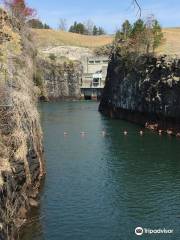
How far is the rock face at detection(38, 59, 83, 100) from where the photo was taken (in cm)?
17050

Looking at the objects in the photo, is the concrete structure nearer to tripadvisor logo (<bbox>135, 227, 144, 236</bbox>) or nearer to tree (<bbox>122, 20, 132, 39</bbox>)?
tree (<bbox>122, 20, 132, 39</bbox>)

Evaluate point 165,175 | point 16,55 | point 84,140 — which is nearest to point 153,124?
point 84,140

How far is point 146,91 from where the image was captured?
93.7 meters

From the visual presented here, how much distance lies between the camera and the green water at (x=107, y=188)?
1313 inches

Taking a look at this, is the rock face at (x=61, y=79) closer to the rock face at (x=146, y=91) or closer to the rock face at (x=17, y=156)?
the rock face at (x=146, y=91)

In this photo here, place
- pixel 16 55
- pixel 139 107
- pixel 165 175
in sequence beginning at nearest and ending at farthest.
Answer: pixel 16 55
pixel 165 175
pixel 139 107

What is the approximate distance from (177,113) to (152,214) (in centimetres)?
4688

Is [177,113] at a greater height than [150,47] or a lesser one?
lesser

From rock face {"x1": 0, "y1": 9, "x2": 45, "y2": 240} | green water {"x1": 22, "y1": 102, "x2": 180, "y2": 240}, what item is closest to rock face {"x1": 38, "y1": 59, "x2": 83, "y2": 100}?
green water {"x1": 22, "y1": 102, "x2": 180, "y2": 240}

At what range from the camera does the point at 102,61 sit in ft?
591

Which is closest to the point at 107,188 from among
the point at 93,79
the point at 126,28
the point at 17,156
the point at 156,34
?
the point at 17,156

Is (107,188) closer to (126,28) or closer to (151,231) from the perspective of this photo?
(151,231)

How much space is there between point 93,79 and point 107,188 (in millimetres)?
130477

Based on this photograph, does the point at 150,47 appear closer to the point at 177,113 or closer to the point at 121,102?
the point at 121,102
